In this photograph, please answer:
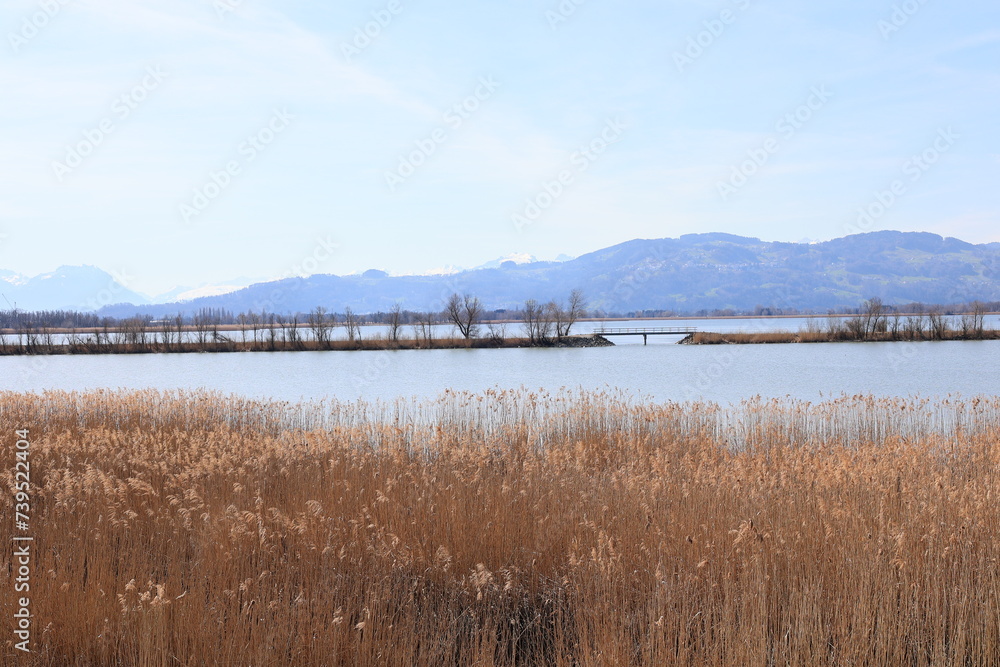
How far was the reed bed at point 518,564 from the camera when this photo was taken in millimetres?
5469

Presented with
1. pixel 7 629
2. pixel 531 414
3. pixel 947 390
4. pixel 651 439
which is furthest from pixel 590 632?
pixel 947 390

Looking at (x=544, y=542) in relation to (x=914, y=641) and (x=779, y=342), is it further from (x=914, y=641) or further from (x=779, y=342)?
(x=779, y=342)

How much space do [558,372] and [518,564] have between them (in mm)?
39859

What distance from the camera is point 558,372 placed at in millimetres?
47000

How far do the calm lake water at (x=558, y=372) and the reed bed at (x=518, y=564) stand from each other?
17.2 meters

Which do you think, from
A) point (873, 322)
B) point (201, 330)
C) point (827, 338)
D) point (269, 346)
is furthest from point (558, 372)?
point (201, 330)

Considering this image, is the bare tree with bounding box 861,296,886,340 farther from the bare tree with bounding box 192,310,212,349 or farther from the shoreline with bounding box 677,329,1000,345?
the bare tree with bounding box 192,310,212,349

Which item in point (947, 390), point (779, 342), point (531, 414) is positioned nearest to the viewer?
point (531, 414)

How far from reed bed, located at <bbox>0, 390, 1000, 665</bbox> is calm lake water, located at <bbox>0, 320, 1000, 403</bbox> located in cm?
1716

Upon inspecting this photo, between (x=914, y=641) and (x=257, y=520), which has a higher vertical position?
(x=257, y=520)

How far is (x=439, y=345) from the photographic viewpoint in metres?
76.5

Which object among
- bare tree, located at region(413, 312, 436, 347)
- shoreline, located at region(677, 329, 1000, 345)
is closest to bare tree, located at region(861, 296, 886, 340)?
shoreline, located at region(677, 329, 1000, 345)

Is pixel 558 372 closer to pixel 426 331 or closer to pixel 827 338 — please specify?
pixel 827 338

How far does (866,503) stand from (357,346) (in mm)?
72188
